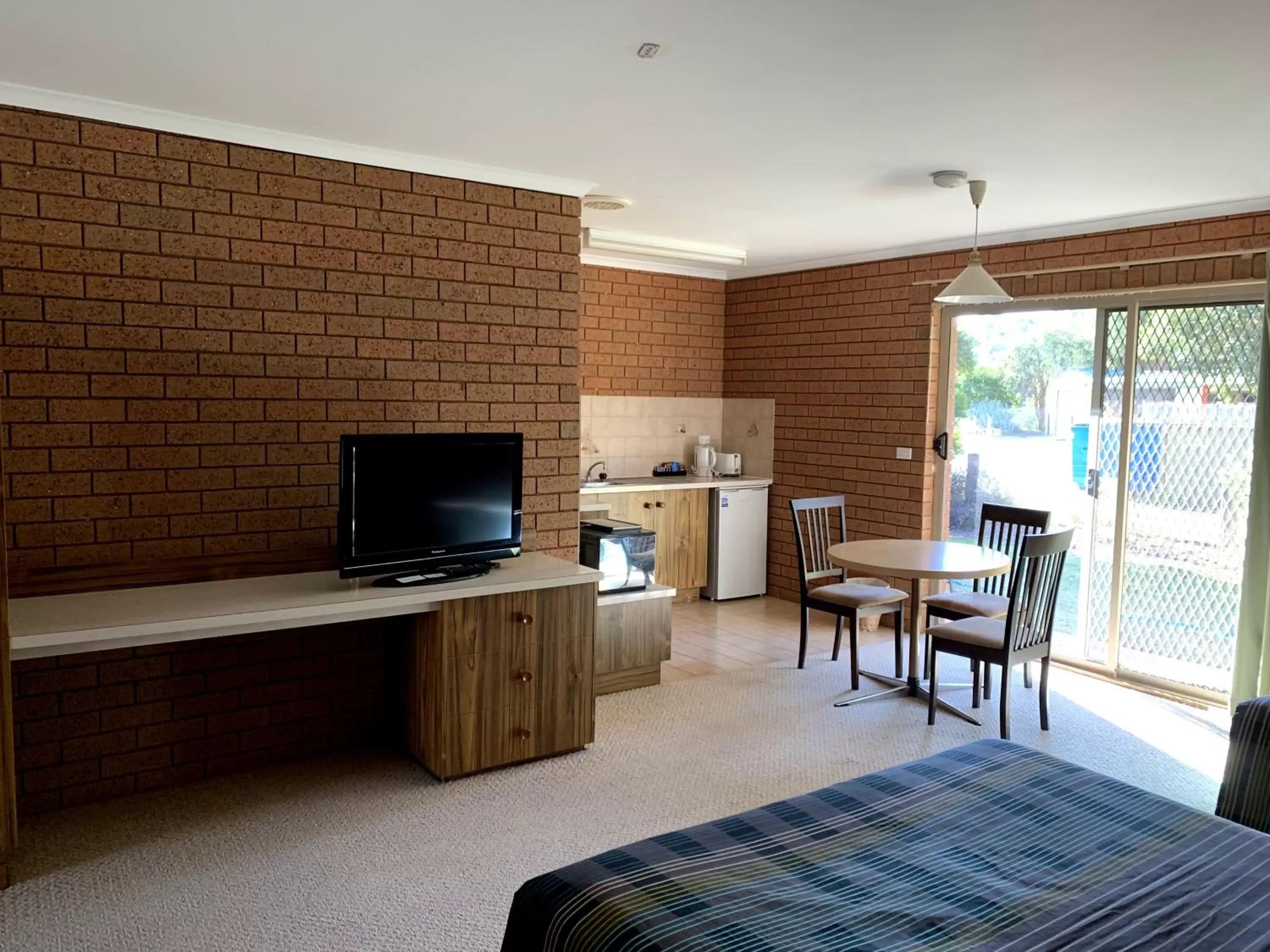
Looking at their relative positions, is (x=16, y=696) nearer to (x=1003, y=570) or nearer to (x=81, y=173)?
(x=81, y=173)

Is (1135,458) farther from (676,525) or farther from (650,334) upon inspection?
(650,334)

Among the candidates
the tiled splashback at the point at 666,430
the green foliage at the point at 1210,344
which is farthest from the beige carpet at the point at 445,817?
the tiled splashback at the point at 666,430

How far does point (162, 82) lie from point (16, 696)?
210 cm

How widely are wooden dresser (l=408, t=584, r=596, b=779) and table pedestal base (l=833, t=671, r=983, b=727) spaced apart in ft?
4.81

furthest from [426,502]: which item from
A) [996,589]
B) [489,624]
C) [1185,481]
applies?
[1185,481]

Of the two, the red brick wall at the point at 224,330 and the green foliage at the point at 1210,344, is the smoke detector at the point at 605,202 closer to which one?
the red brick wall at the point at 224,330

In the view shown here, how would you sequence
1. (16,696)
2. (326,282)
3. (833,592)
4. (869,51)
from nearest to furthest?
1. (869,51)
2. (16,696)
3. (326,282)
4. (833,592)

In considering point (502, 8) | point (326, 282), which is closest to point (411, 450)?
point (326, 282)

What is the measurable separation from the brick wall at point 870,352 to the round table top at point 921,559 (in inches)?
43.1

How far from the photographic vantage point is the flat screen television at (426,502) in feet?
10.5

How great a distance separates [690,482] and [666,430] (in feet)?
1.87

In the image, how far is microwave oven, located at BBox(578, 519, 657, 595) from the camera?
459 cm

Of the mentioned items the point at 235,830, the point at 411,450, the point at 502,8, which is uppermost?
the point at 502,8

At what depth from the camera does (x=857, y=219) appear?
4816 mm
